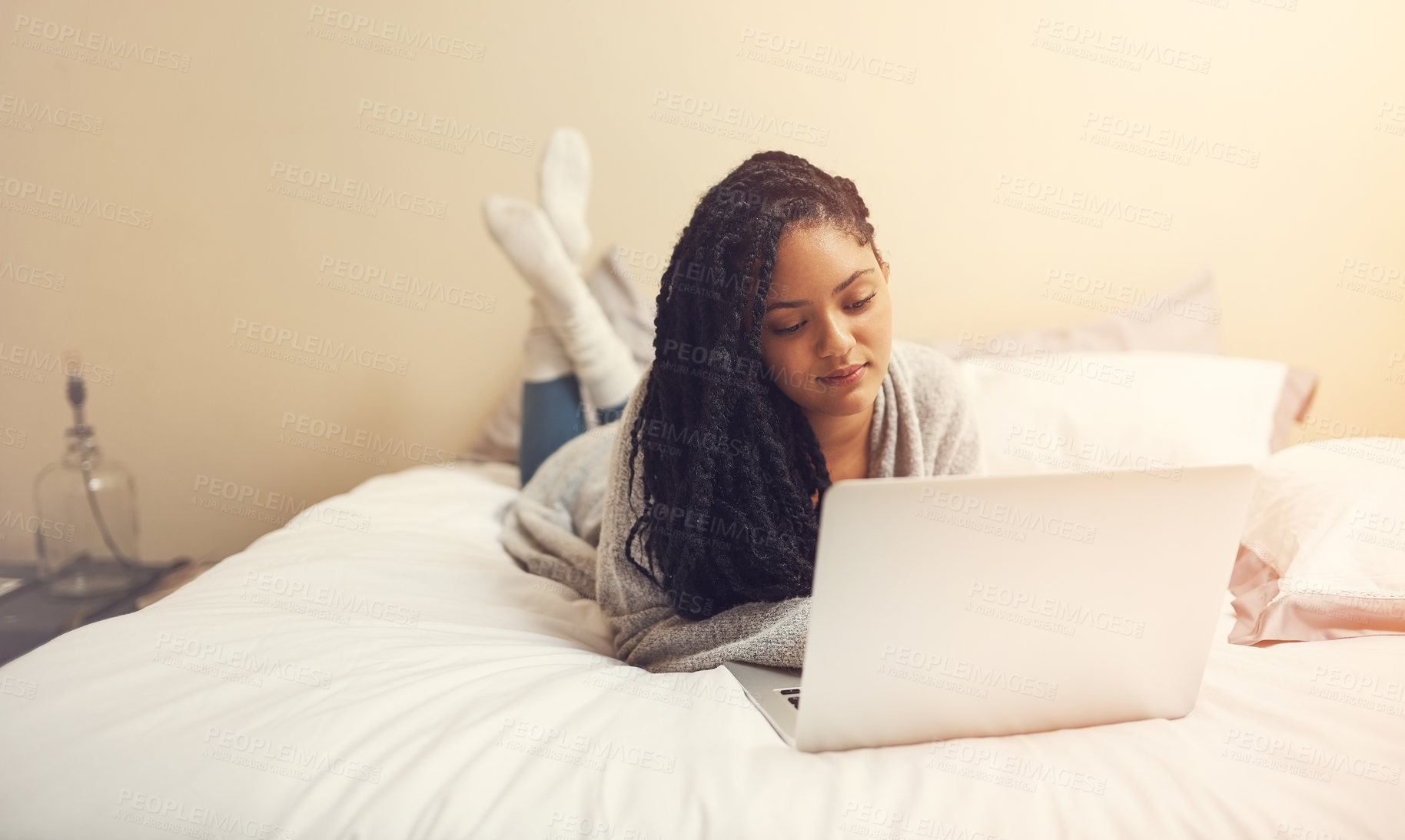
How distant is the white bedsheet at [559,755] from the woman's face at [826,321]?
0.31 m

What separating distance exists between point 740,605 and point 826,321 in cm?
32

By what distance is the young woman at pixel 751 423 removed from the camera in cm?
85

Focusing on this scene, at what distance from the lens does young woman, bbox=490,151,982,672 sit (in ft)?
2.79

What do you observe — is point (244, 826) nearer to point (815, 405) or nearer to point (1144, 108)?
point (815, 405)

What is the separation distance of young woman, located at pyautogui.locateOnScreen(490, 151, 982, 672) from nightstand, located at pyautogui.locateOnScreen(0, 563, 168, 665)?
1.17 metres

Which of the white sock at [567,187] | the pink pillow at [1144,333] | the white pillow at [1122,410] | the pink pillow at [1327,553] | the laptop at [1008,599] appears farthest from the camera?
the pink pillow at [1144,333]

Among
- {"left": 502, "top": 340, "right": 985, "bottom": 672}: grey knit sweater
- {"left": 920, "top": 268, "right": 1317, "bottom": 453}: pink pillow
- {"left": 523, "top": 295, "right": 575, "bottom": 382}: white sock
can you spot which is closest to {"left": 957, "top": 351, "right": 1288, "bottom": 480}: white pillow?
{"left": 920, "top": 268, "right": 1317, "bottom": 453}: pink pillow

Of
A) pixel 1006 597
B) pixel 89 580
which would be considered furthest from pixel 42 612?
pixel 1006 597

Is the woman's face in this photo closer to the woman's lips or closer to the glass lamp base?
the woman's lips

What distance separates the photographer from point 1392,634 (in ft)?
3.10

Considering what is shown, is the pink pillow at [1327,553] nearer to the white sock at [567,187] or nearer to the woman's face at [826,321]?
the woman's face at [826,321]

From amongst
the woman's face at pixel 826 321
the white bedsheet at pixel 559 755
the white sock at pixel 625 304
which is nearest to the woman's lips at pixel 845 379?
the woman's face at pixel 826 321

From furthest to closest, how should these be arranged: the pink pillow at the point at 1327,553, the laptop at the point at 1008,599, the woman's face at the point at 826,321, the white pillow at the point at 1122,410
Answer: the white pillow at the point at 1122,410 → the pink pillow at the point at 1327,553 → the woman's face at the point at 826,321 → the laptop at the point at 1008,599

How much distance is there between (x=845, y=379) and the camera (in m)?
0.88
